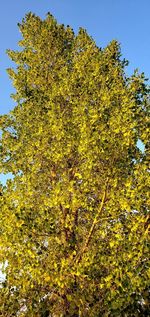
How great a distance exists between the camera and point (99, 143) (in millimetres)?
20016

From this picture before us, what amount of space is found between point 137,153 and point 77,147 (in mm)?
3514

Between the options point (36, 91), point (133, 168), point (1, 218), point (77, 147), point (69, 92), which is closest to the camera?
point (1, 218)

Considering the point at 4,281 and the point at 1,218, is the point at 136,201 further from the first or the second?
the point at 4,281

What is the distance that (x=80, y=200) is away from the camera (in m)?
18.8

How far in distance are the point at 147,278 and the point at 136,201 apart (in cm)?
365

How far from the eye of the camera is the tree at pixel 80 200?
1761cm

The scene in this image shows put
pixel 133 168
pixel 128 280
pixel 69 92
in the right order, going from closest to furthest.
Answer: pixel 128 280, pixel 133 168, pixel 69 92

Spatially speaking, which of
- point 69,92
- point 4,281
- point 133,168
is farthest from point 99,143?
point 4,281

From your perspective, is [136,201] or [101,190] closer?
[136,201]

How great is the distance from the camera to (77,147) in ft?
71.0

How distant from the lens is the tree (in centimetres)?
1761

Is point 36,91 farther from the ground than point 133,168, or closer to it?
farther from the ground

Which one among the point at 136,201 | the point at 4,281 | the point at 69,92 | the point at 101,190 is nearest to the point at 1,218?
the point at 4,281

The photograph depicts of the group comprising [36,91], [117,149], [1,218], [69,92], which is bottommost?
[1,218]
